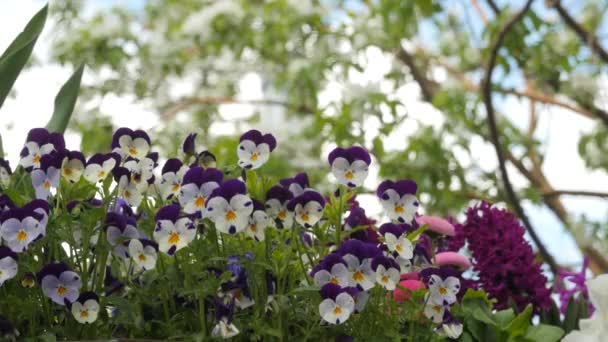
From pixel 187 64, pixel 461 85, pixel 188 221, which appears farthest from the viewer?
pixel 187 64

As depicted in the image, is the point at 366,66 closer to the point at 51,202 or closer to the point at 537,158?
the point at 537,158

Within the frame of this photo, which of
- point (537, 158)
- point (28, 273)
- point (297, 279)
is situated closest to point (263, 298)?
point (297, 279)

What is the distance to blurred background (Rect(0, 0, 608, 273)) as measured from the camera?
208 centimetres

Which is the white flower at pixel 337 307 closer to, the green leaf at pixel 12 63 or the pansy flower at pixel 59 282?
the pansy flower at pixel 59 282

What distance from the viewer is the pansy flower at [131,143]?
638 mm

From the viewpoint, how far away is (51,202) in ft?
2.10

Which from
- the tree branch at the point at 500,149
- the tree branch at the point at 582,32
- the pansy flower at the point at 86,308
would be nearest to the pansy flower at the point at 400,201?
the pansy flower at the point at 86,308

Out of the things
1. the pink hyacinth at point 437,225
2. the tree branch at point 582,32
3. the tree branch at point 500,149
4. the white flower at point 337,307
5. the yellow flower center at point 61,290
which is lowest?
the yellow flower center at point 61,290

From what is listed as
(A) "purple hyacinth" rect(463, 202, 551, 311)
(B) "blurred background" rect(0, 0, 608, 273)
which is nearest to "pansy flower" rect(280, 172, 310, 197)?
(A) "purple hyacinth" rect(463, 202, 551, 311)

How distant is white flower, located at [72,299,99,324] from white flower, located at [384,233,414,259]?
220 millimetres

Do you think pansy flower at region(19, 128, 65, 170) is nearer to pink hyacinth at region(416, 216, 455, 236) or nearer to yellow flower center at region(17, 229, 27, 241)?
yellow flower center at region(17, 229, 27, 241)

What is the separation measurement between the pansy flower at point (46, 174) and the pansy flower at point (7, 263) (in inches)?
2.4

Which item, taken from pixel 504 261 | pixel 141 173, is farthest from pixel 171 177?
pixel 504 261

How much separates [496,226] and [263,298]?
0.30 m
